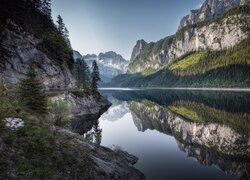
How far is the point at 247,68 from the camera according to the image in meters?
186

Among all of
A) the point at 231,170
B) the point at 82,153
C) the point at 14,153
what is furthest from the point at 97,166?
the point at 231,170

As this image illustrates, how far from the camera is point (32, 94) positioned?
2536cm

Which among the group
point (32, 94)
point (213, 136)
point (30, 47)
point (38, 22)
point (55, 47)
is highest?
point (38, 22)

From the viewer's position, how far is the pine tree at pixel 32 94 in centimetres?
2498

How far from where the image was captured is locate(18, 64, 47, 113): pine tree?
2498 centimetres

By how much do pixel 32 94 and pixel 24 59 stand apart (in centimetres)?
4176

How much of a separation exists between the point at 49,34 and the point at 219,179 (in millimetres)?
73490

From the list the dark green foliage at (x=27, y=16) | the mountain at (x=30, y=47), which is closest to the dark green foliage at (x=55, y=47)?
the mountain at (x=30, y=47)

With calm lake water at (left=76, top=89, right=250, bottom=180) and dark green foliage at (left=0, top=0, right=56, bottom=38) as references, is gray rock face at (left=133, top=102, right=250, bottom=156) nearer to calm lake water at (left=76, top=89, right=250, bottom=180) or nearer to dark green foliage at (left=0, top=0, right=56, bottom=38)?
calm lake water at (left=76, top=89, right=250, bottom=180)

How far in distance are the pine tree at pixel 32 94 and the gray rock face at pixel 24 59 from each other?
30.9 m

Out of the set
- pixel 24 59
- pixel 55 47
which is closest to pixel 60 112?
pixel 24 59

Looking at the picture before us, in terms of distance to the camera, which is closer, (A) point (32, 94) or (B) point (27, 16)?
(A) point (32, 94)

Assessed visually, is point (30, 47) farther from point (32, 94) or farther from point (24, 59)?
point (32, 94)

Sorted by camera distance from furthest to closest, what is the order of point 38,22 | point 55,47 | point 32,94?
point 38,22 < point 55,47 < point 32,94
